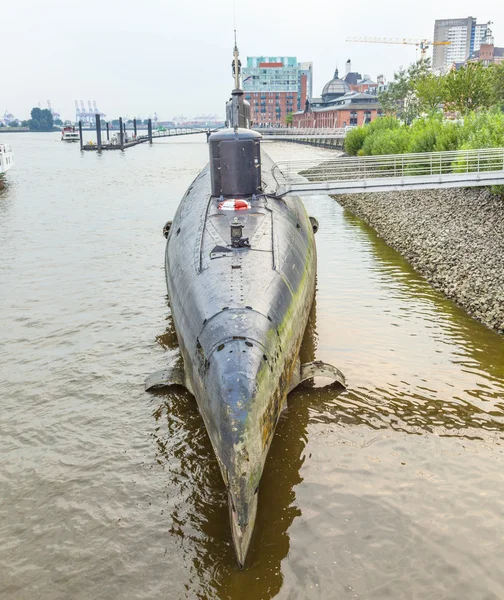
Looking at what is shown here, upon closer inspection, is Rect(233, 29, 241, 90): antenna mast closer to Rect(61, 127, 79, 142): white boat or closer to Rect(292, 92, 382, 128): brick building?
Rect(292, 92, 382, 128): brick building

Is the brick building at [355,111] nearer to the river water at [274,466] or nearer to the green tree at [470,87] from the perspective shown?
the green tree at [470,87]

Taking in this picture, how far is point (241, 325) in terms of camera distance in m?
9.87

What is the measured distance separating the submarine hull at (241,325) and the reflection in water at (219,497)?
395 mm

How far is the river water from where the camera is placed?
324 inches

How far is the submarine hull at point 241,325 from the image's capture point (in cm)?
834

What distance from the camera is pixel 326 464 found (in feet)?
35.0

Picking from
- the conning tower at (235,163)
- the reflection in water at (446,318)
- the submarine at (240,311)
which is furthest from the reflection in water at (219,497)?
the conning tower at (235,163)

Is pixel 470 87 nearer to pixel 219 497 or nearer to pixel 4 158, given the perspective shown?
pixel 4 158

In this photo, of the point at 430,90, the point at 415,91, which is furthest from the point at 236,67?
the point at 415,91

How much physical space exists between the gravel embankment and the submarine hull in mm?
6498

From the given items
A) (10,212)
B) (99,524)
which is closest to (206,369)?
(99,524)

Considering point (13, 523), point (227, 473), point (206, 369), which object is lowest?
point (13, 523)

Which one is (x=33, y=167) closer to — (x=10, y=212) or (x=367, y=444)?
(x=10, y=212)

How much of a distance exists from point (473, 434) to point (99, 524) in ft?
25.3
